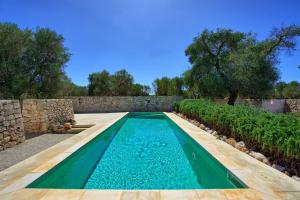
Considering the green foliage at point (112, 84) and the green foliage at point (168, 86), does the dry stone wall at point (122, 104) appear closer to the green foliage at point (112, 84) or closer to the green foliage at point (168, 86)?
the green foliage at point (168, 86)

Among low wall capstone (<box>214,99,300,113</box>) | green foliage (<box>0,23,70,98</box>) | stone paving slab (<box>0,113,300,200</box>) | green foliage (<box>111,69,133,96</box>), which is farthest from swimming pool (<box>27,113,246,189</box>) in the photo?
green foliage (<box>111,69,133,96</box>)

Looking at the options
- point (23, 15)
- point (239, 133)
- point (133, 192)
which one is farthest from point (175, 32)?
point (133, 192)

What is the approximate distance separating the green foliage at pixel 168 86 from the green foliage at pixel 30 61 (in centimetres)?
1597

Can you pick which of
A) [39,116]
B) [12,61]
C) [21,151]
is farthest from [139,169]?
[12,61]

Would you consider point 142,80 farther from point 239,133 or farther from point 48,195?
point 48,195

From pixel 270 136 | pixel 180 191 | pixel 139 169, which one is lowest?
pixel 139 169

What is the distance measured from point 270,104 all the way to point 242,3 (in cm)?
1199

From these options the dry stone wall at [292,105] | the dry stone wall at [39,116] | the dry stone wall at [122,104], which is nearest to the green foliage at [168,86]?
the dry stone wall at [122,104]

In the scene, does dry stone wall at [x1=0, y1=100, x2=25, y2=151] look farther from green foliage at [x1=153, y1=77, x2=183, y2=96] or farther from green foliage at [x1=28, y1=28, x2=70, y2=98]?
green foliage at [x1=153, y1=77, x2=183, y2=96]

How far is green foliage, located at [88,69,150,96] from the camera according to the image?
33459 mm

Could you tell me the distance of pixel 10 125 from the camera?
677 centimetres

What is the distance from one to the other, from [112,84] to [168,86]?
7.47 m

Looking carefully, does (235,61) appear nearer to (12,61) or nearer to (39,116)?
(39,116)

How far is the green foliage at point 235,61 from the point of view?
15.4 m
